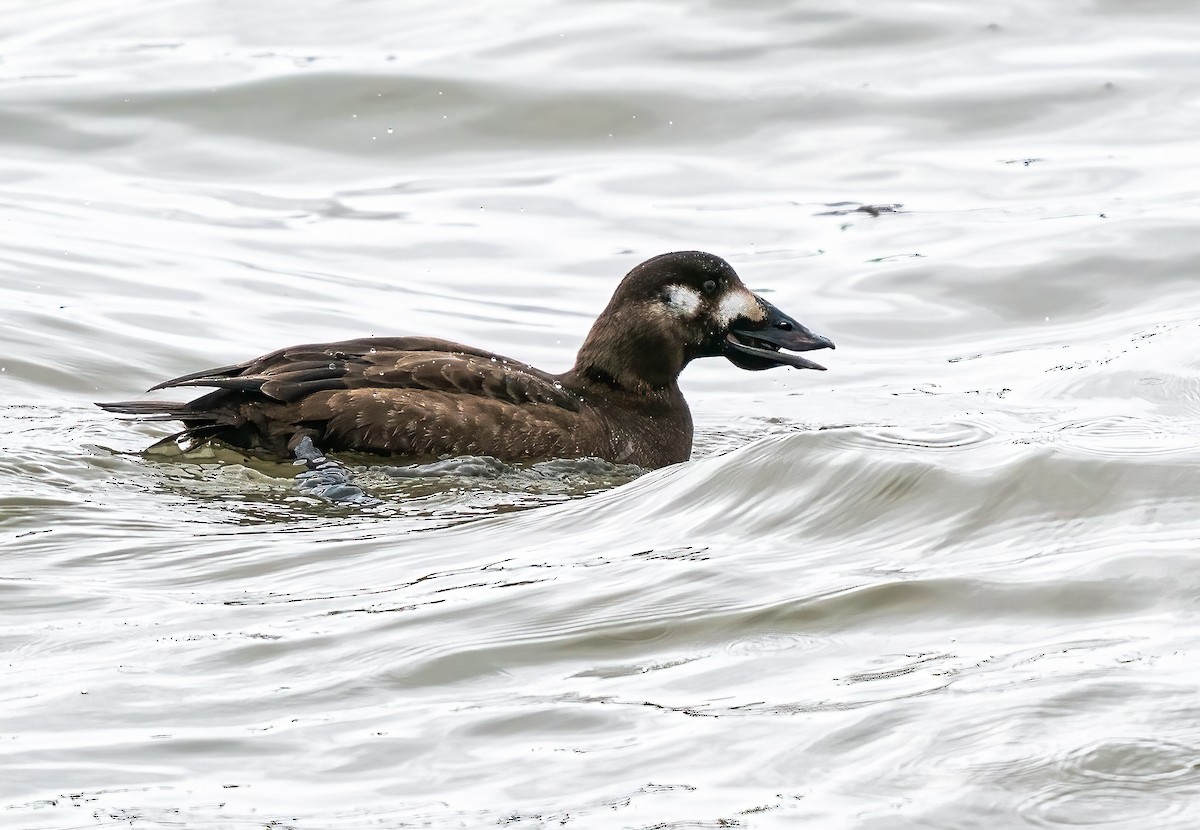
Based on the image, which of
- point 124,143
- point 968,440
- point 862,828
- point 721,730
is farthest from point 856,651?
point 124,143

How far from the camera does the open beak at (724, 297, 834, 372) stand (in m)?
7.72

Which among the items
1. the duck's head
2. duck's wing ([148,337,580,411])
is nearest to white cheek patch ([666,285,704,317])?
the duck's head

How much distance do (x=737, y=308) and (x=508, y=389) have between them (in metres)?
1.18

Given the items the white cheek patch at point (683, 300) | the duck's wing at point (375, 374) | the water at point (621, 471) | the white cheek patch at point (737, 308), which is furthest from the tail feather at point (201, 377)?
the white cheek patch at point (737, 308)

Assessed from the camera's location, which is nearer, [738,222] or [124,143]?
[738,222]

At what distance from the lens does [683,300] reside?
7605mm

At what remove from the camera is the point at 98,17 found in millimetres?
15820

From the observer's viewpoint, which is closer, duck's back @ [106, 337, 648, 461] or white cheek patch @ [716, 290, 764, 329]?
duck's back @ [106, 337, 648, 461]

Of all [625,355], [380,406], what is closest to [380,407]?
[380,406]

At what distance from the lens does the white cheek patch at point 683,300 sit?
→ 759 centimetres

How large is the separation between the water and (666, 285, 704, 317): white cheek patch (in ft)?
1.93

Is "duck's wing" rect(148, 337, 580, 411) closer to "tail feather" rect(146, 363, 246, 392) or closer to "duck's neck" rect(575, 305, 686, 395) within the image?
"tail feather" rect(146, 363, 246, 392)

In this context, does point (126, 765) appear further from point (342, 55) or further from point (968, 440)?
point (342, 55)

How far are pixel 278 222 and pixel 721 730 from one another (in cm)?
839
